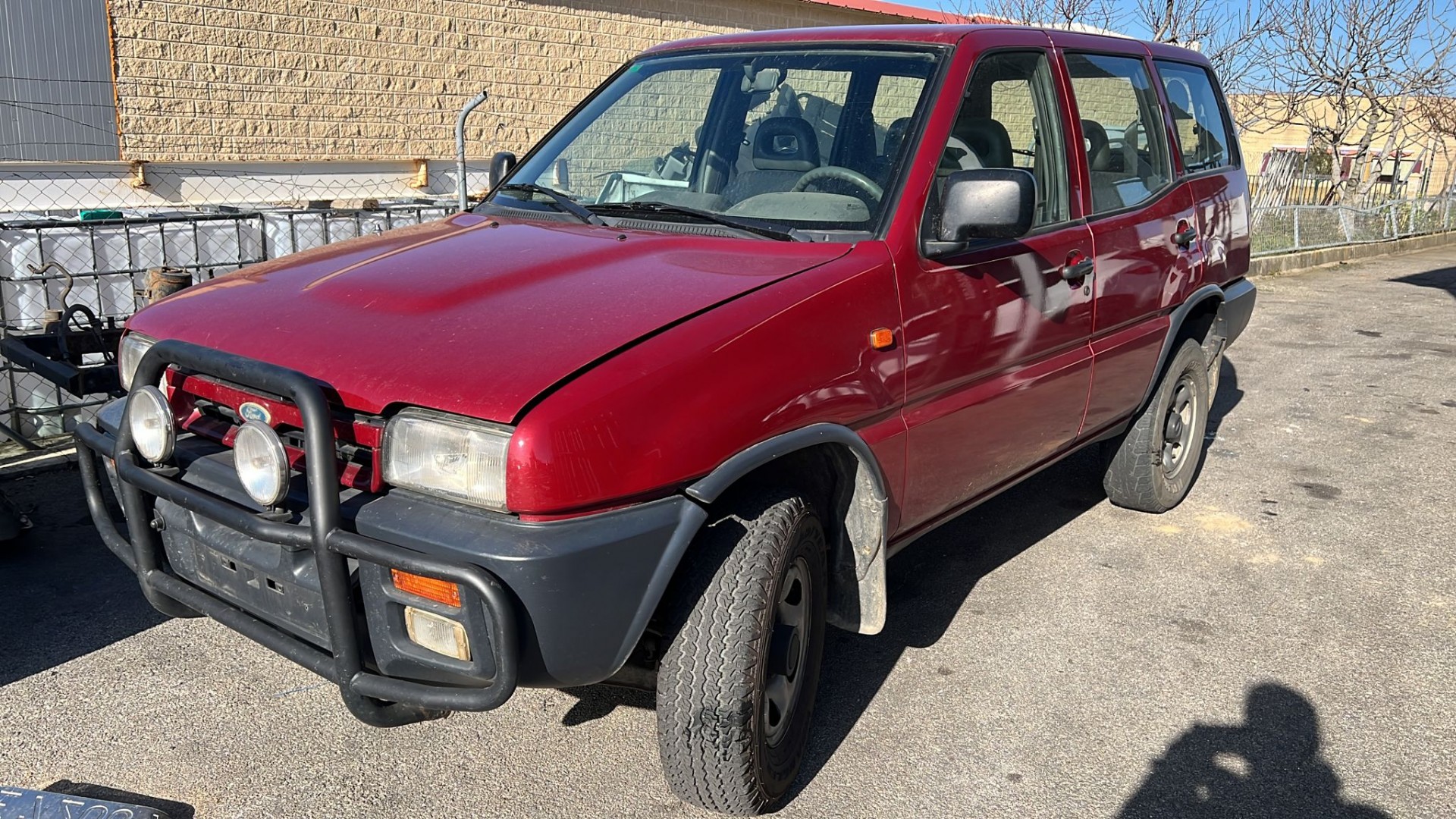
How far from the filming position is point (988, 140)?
3.94 metres

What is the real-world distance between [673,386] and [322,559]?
81cm

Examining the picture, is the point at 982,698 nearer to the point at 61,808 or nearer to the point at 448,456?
the point at 448,456

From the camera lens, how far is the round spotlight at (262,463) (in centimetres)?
249

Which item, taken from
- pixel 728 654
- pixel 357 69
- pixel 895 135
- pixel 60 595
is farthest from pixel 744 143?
pixel 357 69

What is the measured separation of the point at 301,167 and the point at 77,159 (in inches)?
81.3

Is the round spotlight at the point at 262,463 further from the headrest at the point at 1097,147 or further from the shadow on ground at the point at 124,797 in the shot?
the headrest at the point at 1097,147

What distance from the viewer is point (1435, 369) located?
8.65 meters

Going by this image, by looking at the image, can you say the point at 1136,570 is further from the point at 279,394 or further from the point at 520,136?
the point at 520,136

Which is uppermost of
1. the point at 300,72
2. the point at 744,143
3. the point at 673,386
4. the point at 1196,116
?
the point at 300,72

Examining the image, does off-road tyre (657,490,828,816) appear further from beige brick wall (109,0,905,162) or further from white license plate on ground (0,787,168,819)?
beige brick wall (109,0,905,162)

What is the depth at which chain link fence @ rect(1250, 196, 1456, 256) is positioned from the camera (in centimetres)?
1520

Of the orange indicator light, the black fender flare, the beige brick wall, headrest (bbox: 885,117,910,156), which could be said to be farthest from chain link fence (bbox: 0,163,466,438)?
the black fender flare

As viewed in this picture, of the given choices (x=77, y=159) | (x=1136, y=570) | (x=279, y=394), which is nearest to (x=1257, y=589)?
(x=1136, y=570)

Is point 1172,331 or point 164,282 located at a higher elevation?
point 164,282
